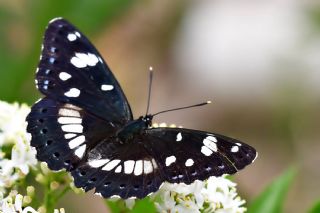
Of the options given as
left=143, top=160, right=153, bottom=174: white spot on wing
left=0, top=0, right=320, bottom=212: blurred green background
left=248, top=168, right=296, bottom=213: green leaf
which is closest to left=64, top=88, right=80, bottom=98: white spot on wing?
left=143, top=160, right=153, bottom=174: white spot on wing

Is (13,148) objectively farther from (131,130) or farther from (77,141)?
(131,130)

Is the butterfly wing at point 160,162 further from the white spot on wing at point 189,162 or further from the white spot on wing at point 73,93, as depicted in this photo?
the white spot on wing at point 73,93

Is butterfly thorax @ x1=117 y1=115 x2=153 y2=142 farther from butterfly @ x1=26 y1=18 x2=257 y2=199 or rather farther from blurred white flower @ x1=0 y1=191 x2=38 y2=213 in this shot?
blurred white flower @ x1=0 y1=191 x2=38 y2=213

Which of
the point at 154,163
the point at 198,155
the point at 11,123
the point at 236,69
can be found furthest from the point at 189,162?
the point at 236,69

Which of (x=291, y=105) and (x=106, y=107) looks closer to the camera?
(x=106, y=107)

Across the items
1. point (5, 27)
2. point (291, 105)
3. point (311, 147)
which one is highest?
point (5, 27)

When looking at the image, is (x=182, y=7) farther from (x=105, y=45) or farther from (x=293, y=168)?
(x=293, y=168)

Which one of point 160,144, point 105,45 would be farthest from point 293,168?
point 105,45

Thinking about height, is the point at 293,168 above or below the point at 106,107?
below
